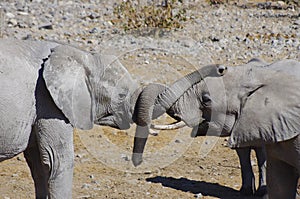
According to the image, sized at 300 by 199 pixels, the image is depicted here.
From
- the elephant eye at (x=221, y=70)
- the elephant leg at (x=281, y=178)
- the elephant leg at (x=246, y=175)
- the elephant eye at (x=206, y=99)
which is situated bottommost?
the elephant leg at (x=246, y=175)

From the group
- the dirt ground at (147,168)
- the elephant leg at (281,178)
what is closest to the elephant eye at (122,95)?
the dirt ground at (147,168)

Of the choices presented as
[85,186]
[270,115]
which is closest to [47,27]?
[85,186]

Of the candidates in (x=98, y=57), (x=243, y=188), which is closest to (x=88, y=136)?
→ (x=243, y=188)

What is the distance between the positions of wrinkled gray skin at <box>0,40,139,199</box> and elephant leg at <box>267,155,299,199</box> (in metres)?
0.86

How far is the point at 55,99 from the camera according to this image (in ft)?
12.8

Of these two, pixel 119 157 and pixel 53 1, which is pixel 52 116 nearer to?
pixel 119 157

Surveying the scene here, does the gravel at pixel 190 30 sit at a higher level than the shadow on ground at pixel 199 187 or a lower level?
lower

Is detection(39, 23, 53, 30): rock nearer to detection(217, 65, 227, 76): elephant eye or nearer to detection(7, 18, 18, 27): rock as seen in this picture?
detection(7, 18, 18, 27): rock

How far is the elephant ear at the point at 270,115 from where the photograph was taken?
12.3 feet

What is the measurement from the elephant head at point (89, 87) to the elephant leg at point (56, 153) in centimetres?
9

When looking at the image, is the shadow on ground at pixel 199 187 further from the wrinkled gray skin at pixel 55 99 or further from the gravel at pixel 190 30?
the gravel at pixel 190 30

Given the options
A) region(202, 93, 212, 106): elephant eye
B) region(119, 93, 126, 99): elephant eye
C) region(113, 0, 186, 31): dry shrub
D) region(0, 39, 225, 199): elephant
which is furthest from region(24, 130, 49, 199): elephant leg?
region(113, 0, 186, 31): dry shrub

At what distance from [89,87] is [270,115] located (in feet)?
3.39

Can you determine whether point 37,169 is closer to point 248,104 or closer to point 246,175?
point 248,104
